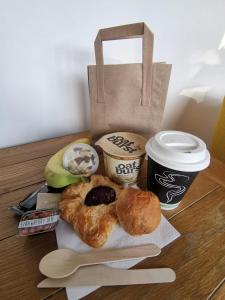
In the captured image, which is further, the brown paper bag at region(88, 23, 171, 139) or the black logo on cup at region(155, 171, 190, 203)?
the brown paper bag at region(88, 23, 171, 139)

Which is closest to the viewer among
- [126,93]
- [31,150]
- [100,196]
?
[100,196]

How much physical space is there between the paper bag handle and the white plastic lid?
0.51 ft

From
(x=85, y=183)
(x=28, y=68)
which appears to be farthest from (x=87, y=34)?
(x=85, y=183)

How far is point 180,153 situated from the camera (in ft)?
1.14

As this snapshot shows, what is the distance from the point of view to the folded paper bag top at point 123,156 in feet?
1.39

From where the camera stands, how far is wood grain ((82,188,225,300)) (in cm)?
29

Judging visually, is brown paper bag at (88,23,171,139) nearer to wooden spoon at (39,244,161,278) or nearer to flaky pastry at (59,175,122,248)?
flaky pastry at (59,175,122,248)

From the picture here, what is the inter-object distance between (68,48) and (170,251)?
59 centimetres

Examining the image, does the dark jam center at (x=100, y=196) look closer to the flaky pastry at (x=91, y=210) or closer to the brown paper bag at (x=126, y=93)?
the flaky pastry at (x=91, y=210)

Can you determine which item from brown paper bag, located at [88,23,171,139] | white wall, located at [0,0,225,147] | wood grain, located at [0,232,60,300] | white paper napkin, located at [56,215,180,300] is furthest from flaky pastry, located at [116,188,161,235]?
white wall, located at [0,0,225,147]

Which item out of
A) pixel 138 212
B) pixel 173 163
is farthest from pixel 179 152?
pixel 138 212

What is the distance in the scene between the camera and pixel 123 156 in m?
0.42

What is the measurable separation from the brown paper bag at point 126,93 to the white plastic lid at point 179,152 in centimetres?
14

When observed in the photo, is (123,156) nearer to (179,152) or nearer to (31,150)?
(179,152)
